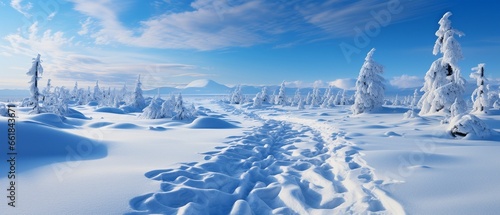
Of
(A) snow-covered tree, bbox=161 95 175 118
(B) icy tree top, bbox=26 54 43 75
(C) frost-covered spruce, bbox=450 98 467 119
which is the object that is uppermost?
(B) icy tree top, bbox=26 54 43 75

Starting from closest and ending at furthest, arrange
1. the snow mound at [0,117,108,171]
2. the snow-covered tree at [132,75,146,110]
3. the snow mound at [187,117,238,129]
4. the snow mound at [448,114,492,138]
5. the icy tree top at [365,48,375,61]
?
the snow mound at [0,117,108,171] → the snow mound at [448,114,492,138] → the snow mound at [187,117,238,129] → the icy tree top at [365,48,375,61] → the snow-covered tree at [132,75,146,110]

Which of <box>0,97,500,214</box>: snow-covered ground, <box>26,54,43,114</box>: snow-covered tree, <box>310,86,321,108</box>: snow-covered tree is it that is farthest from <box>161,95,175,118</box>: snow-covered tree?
<box>310,86,321,108</box>: snow-covered tree

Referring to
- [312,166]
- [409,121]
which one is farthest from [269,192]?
A: [409,121]

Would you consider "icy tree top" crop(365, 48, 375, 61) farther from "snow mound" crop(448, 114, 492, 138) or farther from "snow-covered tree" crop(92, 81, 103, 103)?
"snow-covered tree" crop(92, 81, 103, 103)

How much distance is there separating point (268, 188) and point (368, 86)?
30.2 meters

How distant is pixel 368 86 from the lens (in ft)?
106

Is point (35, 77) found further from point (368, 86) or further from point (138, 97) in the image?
point (368, 86)

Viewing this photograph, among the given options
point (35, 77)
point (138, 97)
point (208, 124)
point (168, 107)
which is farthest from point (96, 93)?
point (208, 124)

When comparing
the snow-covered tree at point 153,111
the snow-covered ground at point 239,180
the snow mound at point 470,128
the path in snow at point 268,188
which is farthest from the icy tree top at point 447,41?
the snow-covered tree at point 153,111

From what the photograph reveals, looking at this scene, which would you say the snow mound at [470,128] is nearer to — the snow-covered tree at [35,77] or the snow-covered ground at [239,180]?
the snow-covered ground at [239,180]

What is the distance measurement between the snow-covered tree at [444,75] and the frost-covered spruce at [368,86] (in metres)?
6.48

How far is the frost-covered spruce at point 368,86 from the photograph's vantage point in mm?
32500

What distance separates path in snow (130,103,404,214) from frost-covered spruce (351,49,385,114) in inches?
1024

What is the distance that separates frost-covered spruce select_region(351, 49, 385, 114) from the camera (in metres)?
32.5
